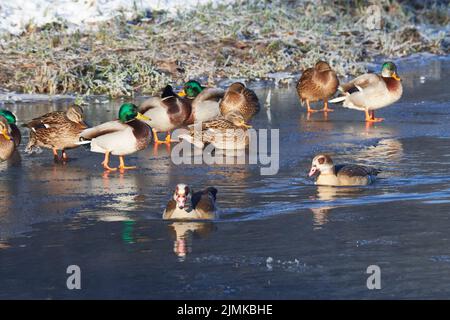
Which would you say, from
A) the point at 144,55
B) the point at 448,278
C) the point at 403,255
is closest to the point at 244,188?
the point at 403,255

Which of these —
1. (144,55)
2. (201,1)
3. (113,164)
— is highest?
(201,1)

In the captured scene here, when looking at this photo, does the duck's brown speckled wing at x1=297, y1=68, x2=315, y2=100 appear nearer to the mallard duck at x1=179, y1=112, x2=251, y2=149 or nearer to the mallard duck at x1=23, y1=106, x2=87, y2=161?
the mallard duck at x1=179, y1=112, x2=251, y2=149

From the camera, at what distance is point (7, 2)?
2355 centimetres

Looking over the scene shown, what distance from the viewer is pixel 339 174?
11.2 meters

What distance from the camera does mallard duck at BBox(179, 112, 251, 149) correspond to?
13727mm

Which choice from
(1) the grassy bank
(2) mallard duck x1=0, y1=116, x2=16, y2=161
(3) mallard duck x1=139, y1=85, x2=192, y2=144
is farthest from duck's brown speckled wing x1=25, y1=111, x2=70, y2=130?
(1) the grassy bank

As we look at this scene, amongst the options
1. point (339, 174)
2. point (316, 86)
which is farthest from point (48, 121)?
point (316, 86)

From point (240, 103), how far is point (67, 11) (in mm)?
9166

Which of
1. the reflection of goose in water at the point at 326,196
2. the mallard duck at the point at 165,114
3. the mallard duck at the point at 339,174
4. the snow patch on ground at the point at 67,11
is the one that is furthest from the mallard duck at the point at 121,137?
the snow patch on ground at the point at 67,11

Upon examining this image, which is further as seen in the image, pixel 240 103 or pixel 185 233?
pixel 240 103

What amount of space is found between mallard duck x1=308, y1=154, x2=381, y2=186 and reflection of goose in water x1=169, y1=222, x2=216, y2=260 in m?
1.86

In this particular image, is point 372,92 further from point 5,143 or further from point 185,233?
point 185,233
